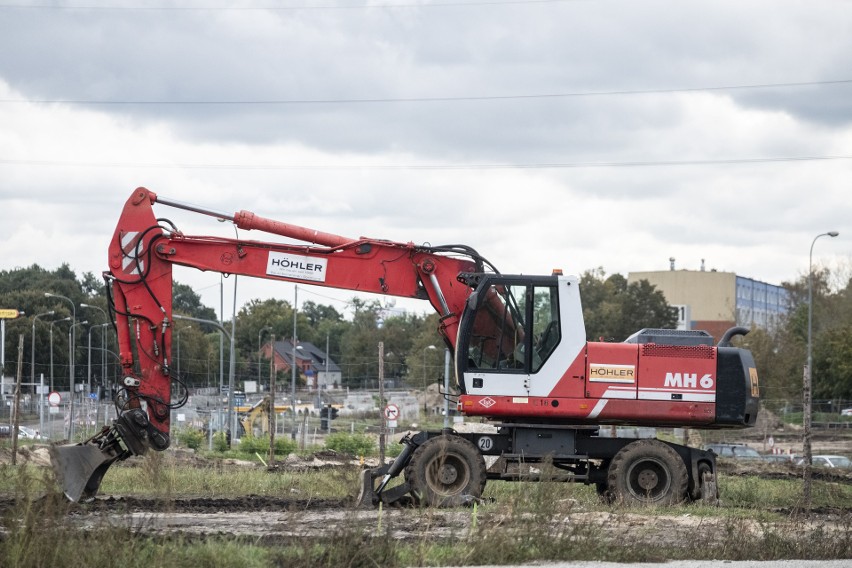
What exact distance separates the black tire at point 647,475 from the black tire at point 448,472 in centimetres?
192

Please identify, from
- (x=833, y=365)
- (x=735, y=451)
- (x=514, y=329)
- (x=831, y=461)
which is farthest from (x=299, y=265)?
(x=833, y=365)

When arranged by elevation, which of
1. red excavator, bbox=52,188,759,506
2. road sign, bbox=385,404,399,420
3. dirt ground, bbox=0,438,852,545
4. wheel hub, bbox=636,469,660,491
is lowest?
road sign, bbox=385,404,399,420

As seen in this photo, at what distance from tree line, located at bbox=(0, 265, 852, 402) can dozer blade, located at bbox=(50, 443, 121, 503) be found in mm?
19805

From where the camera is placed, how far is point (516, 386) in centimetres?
1662

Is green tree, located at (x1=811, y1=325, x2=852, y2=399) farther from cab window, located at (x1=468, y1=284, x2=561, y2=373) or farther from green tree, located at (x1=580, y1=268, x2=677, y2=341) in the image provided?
cab window, located at (x1=468, y1=284, x2=561, y2=373)

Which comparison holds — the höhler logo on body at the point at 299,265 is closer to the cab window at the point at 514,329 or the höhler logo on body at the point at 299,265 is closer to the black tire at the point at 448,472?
the cab window at the point at 514,329

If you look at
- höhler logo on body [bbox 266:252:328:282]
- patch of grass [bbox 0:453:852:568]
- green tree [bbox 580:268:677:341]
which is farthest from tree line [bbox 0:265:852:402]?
patch of grass [bbox 0:453:852:568]

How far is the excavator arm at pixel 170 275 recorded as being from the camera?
54.6ft

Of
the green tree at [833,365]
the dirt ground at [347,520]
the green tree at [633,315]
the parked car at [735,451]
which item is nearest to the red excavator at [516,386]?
the dirt ground at [347,520]

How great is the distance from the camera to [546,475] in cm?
1279

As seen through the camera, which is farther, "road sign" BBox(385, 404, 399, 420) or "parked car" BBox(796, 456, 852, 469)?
"road sign" BBox(385, 404, 399, 420)

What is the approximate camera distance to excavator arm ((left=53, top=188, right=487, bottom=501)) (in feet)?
54.6

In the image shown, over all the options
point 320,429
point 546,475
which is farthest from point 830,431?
point 546,475

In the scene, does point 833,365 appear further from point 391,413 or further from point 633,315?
point 391,413
